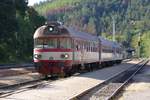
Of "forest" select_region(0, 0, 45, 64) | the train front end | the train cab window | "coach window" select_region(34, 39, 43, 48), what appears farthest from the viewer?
"forest" select_region(0, 0, 45, 64)

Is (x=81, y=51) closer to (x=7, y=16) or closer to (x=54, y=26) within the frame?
(x=54, y=26)

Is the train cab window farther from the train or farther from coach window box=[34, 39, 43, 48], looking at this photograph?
coach window box=[34, 39, 43, 48]

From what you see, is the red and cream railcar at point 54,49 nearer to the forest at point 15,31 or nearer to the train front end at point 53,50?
the train front end at point 53,50

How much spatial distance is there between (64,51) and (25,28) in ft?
159

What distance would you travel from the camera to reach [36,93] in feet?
62.0

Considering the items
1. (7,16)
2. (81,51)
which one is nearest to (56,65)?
(81,51)

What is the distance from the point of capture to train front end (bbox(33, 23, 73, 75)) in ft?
95.2

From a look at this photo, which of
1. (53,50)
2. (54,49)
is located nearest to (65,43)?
(54,49)

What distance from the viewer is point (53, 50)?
95.4 feet

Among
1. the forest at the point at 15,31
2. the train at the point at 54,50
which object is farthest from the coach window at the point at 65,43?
the forest at the point at 15,31

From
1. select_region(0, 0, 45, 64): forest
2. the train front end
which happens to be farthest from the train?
select_region(0, 0, 45, 64): forest

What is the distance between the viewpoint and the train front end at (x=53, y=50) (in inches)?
1142

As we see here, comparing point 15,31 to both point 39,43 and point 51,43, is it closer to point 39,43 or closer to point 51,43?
point 39,43

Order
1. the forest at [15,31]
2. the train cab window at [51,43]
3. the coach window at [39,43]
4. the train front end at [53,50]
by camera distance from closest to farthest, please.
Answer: the train front end at [53,50], the train cab window at [51,43], the coach window at [39,43], the forest at [15,31]
